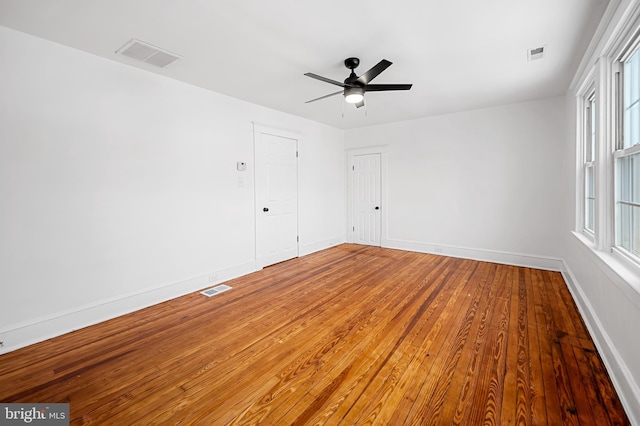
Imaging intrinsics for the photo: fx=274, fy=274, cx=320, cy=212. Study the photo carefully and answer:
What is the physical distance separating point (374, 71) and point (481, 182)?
3413 mm

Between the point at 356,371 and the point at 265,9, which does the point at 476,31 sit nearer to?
the point at 265,9

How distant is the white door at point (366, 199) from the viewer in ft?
20.3

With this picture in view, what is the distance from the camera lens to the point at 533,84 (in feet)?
12.3

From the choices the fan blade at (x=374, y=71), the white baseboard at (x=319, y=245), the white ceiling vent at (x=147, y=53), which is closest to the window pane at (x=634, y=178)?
the fan blade at (x=374, y=71)

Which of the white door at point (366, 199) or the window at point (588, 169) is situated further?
the white door at point (366, 199)

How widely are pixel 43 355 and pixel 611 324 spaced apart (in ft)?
14.9

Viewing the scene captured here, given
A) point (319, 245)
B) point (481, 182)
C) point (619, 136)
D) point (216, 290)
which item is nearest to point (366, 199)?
point (319, 245)

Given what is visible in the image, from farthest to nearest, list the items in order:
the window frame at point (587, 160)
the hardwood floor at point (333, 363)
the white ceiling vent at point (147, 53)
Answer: the window frame at point (587, 160), the white ceiling vent at point (147, 53), the hardwood floor at point (333, 363)

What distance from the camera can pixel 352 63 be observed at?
9.70 ft

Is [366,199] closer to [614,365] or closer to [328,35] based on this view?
[328,35]

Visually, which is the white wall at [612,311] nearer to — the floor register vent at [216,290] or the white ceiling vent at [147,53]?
the floor register vent at [216,290]

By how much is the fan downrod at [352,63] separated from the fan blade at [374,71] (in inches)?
9.2

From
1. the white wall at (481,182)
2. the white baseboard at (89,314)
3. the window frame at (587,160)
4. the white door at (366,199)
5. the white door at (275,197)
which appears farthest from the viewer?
the white door at (366,199)

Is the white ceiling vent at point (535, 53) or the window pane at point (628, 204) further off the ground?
the white ceiling vent at point (535, 53)
